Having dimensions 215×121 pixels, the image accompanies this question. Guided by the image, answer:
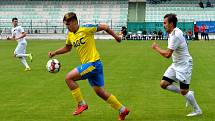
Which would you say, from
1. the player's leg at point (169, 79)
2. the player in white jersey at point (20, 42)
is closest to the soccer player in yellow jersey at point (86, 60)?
the player's leg at point (169, 79)

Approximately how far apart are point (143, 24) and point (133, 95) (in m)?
53.8

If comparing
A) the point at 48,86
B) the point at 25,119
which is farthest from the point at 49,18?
the point at 25,119

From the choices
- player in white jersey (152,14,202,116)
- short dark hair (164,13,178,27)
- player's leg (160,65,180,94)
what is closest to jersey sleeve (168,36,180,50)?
player in white jersey (152,14,202,116)

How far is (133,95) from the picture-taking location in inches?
520

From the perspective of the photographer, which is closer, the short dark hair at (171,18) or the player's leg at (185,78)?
the short dark hair at (171,18)

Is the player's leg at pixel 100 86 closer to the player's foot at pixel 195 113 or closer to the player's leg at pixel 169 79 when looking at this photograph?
the player's leg at pixel 169 79

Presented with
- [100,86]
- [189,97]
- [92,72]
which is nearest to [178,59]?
[189,97]

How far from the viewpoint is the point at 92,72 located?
964 cm

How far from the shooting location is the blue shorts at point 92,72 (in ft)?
31.5

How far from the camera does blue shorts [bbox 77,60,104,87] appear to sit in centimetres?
961

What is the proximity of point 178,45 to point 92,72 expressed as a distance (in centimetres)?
169

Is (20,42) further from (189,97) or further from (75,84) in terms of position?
(189,97)

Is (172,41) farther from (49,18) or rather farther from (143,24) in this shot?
(49,18)

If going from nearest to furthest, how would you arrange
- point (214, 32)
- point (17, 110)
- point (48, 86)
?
point (17, 110) → point (48, 86) → point (214, 32)
